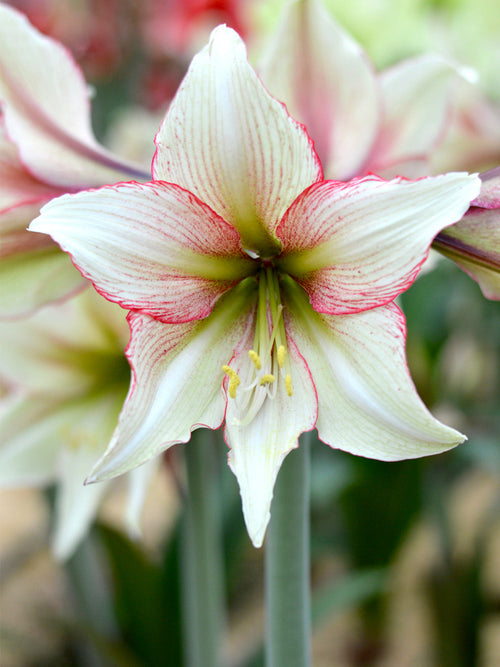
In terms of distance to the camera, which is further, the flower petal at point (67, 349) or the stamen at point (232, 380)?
the flower petal at point (67, 349)

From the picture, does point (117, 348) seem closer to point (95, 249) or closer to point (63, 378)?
point (63, 378)

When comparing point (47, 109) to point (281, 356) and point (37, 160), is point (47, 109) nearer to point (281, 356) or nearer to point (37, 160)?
point (37, 160)

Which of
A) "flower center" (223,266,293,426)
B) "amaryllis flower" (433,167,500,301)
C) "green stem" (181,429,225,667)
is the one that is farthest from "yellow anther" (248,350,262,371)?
"green stem" (181,429,225,667)

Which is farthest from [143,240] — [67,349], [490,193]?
[67,349]

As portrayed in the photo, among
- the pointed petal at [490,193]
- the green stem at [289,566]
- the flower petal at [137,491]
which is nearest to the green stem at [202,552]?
the flower petal at [137,491]

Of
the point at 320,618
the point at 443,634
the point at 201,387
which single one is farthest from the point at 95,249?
the point at 443,634

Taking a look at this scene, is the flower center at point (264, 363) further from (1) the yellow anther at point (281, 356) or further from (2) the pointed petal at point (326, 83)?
(2) the pointed petal at point (326, 83)

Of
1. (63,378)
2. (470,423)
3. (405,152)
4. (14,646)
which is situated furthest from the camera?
(470,423)

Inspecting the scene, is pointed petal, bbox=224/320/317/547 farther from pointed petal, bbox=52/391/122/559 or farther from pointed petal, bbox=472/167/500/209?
pointed petal, bbox=52/391/122/559
